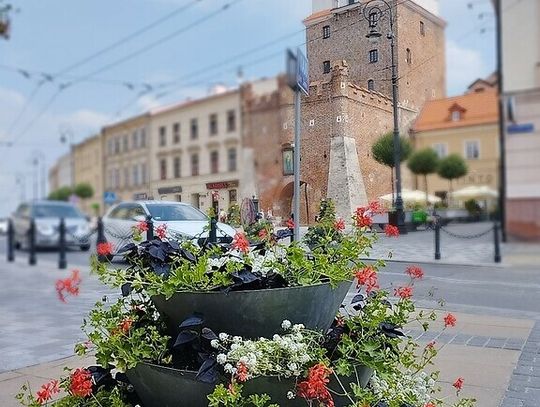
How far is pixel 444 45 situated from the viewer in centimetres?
244

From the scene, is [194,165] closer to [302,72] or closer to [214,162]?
[214,162]

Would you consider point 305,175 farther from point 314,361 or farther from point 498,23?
point 498,23

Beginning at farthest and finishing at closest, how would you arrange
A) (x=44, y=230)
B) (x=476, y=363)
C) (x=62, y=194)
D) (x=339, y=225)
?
1. (x=62, y=194)
2. (x=44, y=230)
3. (x=476, y=363)
4. (x=339, y=225)

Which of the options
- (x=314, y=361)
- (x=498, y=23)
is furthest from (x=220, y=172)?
(x=498, y=23)

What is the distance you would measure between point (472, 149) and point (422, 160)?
0.21 m

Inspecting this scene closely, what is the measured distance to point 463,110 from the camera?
2.51 m

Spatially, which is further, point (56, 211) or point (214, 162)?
Answer: point (56, 211)

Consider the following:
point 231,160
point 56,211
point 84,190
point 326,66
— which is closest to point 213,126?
point 231,160

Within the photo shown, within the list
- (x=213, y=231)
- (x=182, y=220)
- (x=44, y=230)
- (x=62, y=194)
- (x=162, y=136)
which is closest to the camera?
(x=213, y=231)

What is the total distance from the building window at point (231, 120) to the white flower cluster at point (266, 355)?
0.84 metres

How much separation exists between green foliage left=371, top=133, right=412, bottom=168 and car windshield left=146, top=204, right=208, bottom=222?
0.76 m

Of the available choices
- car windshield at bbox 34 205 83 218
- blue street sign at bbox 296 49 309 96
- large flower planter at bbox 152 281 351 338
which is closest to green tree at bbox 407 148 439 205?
blue street sign at bbox 296 49 309 96

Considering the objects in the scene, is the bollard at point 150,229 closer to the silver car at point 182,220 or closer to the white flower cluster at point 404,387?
the silver car at point 182,220

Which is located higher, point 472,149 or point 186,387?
point 472,149
